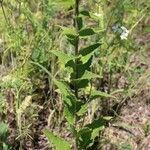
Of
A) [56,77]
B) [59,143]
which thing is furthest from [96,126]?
[56,77]

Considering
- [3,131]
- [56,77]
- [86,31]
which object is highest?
[86,31]

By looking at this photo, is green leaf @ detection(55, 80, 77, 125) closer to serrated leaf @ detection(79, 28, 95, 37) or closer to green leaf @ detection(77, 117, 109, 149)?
green leaf @ detection(77, 117, 109, 149)

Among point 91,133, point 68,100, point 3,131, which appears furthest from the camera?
point 3,131

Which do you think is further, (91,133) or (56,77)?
(56,77)

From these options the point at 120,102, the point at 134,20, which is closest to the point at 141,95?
the point at 120,102

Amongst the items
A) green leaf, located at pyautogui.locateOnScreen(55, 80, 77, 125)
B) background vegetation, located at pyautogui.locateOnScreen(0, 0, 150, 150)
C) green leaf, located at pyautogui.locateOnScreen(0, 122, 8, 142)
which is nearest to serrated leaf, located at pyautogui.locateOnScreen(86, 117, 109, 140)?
background vegetation, located at pyautogui.locateOnScreen(0, 0, 150, 150)

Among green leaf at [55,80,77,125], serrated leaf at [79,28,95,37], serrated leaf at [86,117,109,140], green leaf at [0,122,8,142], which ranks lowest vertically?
green leaf at [0,122,8,142]

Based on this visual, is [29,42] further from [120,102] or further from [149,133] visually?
[149,133]

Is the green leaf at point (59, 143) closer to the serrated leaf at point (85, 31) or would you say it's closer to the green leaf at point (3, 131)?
the green leaf at point (3, 131)

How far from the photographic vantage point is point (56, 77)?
306 cm

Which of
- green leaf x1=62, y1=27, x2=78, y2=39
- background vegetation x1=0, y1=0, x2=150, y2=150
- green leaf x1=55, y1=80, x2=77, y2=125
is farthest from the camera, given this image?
background vegetation x1=0, y1=0, x2=150, y2=150

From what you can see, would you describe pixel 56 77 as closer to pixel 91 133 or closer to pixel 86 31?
pixel 91 133

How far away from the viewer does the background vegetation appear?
2756 millimetres

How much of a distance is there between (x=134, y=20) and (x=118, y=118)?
751 mm
